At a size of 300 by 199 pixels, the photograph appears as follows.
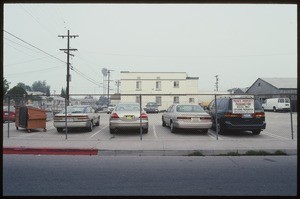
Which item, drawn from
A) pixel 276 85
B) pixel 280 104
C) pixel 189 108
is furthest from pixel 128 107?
pixel 276 85

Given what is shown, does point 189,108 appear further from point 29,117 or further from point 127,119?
point 29,117

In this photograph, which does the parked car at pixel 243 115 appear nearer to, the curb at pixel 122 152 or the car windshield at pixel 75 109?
the curb at pixel 122 152

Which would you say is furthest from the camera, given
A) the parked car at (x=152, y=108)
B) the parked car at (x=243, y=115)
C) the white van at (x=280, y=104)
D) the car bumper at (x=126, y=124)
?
the white van at (x=280, y=104)

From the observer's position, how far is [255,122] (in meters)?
11.8

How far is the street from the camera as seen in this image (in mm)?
5207

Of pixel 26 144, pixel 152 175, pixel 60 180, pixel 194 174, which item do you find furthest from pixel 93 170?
pixel 26 144

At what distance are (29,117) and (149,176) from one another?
30.4ft

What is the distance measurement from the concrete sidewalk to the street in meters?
0.60

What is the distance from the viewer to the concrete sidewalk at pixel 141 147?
9.08 metres

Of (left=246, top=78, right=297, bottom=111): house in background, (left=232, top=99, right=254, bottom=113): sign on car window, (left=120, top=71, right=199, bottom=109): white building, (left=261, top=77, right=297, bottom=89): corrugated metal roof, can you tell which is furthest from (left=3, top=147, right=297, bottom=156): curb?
(left=120, top=71, right=199, bottom=109): white building

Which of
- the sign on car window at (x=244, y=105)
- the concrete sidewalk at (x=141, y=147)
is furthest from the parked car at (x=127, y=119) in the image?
the sign on car window at (x=244, y=105)

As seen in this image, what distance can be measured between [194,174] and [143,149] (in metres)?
3.02

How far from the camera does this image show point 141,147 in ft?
31.3

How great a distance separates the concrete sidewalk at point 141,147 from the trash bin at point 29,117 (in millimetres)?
2834
